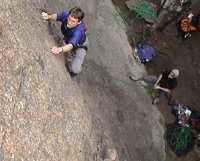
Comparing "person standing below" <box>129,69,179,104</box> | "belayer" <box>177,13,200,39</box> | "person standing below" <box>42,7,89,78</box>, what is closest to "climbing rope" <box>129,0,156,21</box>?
"belayer" <box>177,13,200,39</box>

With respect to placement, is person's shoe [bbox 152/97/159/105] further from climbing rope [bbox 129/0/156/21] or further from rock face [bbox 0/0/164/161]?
climbing rope [bbox 129/0/156/21]

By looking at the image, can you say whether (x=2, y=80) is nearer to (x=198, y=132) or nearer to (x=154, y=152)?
(x=154, y=152)

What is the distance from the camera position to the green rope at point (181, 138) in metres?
7.45

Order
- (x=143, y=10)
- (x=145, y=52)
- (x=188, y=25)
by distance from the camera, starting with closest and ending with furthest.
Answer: (x=145, y=52)
(x=143, y=10)
(x=188, y=25)

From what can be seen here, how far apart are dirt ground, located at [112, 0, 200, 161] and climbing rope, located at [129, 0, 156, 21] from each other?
20cm

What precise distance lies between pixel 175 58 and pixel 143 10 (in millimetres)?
2705

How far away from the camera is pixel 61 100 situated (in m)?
3.83

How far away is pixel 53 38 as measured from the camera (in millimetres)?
4301

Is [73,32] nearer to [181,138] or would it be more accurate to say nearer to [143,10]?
[181,138]

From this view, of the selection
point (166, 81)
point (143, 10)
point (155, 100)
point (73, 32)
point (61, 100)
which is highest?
point (73, 32)

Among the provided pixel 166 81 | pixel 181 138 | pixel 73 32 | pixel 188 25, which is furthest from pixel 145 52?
pixel 73 32

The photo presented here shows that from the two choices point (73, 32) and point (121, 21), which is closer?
point (73, 32)

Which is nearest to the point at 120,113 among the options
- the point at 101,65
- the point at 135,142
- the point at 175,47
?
the point at 135,142

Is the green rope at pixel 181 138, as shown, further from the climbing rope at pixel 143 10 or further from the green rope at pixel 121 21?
the climbing rope at pixel 143 10
